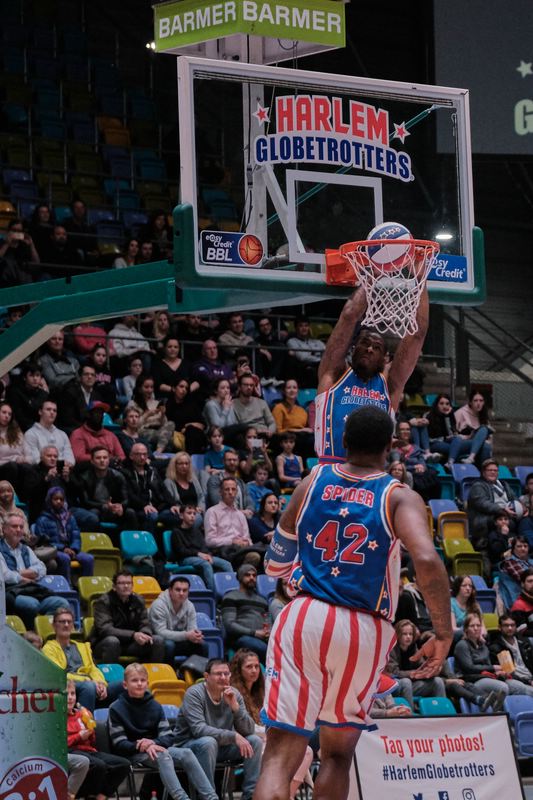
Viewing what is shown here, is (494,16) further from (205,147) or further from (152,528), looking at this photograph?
(205,147)

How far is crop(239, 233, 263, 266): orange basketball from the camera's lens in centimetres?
805

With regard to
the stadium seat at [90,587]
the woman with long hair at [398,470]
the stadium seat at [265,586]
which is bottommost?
the stadium seat at [265,586]

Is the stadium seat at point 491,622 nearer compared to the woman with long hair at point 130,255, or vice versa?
the stadium seat at point 491,622

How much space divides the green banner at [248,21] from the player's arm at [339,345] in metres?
2.20

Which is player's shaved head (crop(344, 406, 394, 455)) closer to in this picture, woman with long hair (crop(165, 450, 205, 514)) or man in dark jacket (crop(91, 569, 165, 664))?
man in dark jacket (crop(91, 569, 165, 664))

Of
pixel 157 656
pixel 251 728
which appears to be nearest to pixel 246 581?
pixel 157 656

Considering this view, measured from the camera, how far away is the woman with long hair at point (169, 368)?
1602cm

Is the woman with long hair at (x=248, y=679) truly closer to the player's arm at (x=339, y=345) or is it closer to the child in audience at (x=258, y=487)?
the child in audience at (x=258, y=487)

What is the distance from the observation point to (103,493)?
14031 mm

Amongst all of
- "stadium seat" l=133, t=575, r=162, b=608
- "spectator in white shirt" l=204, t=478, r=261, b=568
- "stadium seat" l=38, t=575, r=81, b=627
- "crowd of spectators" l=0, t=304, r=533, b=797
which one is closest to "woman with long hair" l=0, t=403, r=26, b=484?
"crowd of spectators" l=0, t=304, r=533, b=797

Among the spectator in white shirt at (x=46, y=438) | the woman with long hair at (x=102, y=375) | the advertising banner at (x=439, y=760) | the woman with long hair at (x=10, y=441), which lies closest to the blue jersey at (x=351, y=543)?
the advertising banner at (x=439, y=760)

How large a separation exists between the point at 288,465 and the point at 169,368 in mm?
1817

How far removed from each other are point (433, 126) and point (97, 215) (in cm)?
1134

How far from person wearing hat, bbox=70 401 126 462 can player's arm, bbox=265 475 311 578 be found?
8.52 m
